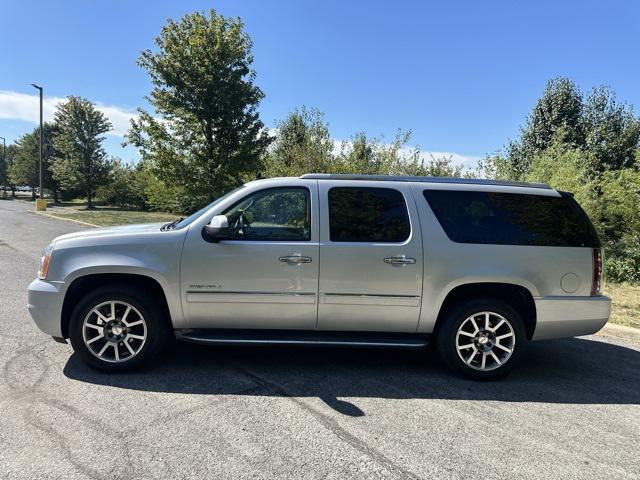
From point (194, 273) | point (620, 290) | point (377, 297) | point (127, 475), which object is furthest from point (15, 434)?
point (620, 290)

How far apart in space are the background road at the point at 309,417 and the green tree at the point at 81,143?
3417 centimetres

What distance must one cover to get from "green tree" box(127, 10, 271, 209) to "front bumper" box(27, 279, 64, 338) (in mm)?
13236

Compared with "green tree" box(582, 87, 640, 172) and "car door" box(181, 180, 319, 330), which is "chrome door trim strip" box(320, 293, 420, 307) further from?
"green tree" box(582, 87, 640, 172)

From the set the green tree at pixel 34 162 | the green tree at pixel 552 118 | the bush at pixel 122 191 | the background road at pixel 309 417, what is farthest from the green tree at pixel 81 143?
the background road at pixel 309 417

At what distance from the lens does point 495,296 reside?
15.0 feet

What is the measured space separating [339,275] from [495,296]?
1.56 metres

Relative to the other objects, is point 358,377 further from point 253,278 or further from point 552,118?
point 552,118

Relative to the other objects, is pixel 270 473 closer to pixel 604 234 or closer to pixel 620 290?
pixel 620 290

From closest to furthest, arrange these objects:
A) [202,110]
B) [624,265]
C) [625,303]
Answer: [625,303] < [624,265] < [202,110]

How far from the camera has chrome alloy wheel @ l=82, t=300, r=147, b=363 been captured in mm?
4316

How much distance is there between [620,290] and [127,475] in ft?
29.7

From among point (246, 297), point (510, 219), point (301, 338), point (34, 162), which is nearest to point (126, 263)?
point (246, 297)

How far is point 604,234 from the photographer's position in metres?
12.2

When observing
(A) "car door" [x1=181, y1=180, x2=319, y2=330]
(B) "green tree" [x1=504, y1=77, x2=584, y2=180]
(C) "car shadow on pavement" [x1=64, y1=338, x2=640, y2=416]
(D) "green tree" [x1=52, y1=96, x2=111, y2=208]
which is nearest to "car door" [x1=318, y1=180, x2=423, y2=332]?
(A) "car door" [x1=181, y1=180, x2=319, y2=330]
